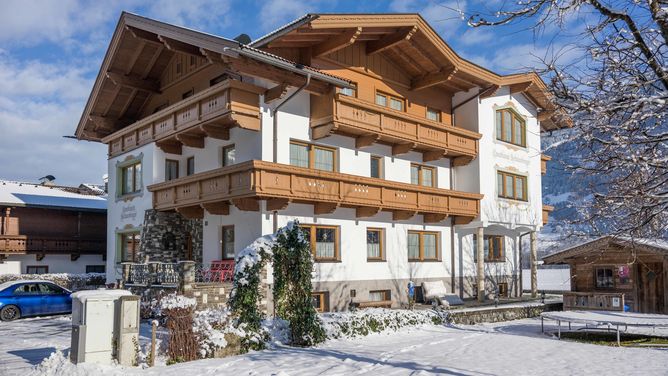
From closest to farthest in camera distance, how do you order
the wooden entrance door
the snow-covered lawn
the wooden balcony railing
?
the snow-covered lawn < the wooden entrance door < the wooden balcony railing

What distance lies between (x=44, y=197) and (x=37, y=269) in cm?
462

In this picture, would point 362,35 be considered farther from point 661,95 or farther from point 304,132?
point 661,95

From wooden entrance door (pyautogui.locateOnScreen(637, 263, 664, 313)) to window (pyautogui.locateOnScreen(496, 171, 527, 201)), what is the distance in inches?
256

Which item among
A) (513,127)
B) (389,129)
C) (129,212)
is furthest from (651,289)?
(129,212)

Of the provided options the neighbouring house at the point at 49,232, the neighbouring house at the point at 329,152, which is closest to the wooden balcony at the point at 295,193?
the neighbouring house at the point at 329,152

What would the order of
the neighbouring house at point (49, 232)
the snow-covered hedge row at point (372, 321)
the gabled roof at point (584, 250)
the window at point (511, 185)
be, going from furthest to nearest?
the neighbouring house at point (49, 232)
the window at point (511, 185)
the gabled roof at point (584, 250)
the snow-covered hedge row at point (372, 321)

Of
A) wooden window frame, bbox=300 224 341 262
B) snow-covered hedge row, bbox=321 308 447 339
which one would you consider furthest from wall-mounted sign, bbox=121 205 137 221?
snow-covered hedge row, bbox=321 308 447 339

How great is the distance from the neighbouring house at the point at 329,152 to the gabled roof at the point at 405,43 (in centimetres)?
7

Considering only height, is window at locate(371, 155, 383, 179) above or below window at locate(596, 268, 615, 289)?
above

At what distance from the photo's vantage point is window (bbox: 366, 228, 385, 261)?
2417 centimetres

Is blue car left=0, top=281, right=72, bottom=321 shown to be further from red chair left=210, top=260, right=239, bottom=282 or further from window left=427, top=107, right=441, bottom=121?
window left=427, top=107, right=441, bottom=121

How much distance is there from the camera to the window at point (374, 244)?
24172 millimetres

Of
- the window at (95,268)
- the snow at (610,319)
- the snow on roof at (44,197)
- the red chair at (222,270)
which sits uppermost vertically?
the snow on roof at (44,197)

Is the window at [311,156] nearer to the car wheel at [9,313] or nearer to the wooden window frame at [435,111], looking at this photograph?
the wooden window frame at [435,111]
